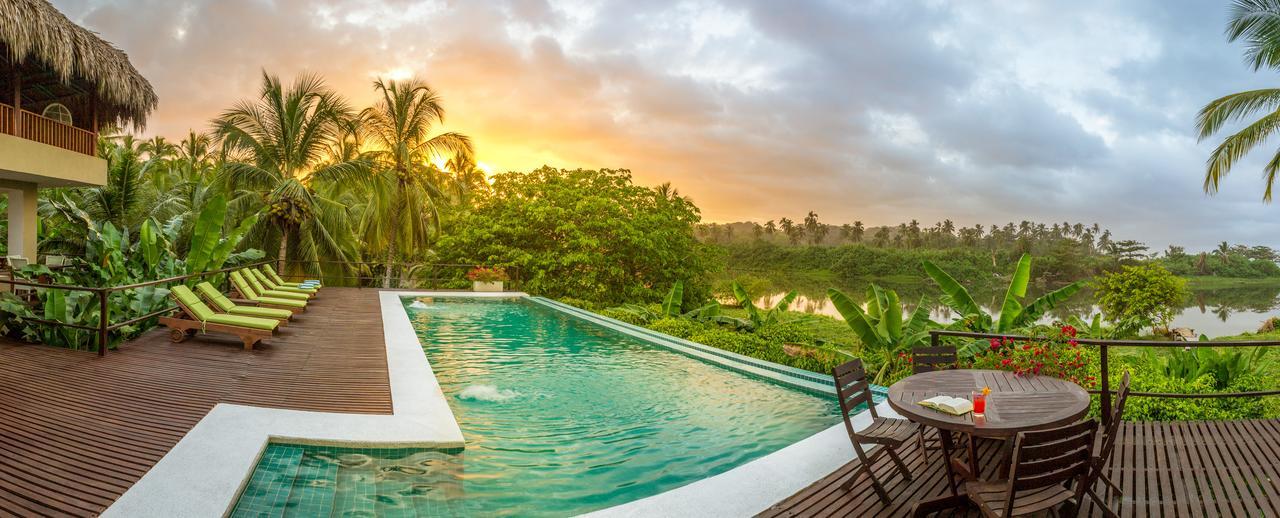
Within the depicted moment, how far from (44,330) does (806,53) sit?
16.3 metres

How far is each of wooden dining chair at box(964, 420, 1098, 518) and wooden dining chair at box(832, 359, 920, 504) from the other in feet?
2.04

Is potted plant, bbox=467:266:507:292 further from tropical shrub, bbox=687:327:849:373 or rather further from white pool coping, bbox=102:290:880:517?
white pool coping, bbox=102:290:880:517

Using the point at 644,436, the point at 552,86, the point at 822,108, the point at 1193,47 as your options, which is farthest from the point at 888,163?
the point at 644,436

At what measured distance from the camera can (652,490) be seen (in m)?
4.17

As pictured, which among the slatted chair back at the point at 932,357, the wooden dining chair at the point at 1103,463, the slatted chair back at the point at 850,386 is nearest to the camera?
the wooden dining chair at the point at 1103,463

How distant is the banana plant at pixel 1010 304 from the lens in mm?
7859

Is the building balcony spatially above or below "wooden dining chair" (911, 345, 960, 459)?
above

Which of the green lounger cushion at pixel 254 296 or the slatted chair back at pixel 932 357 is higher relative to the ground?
the green lounger cushion at pixel 254 296

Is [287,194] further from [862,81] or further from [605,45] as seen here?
[862,81]

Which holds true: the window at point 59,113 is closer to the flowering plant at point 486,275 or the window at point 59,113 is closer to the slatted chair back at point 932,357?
the flowering plant at point 486,275

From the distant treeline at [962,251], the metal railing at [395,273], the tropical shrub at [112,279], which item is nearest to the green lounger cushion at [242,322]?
the tropical shrub at [112,279]

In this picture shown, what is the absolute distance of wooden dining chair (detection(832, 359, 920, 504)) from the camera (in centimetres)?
342

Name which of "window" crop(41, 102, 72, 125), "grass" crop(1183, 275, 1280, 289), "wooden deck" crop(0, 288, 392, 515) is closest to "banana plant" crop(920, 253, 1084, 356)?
"wooden deck" crop(0, 288, 392, 515)

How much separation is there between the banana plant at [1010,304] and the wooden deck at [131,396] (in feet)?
24.0
